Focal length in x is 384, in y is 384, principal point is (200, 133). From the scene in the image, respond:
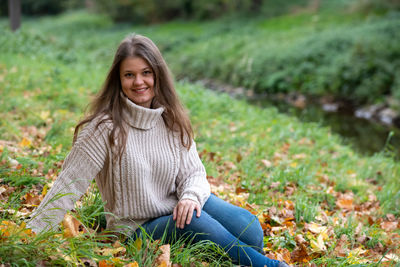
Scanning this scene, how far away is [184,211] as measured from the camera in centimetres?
224

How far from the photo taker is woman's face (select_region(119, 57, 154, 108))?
236 cm

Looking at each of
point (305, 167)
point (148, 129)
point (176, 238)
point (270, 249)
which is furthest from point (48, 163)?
point (305, 167)

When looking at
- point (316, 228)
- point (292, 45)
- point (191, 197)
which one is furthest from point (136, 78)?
point (292, 45)

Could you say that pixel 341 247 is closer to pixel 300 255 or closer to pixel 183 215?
pixel 300 255

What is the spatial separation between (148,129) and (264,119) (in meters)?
4.79

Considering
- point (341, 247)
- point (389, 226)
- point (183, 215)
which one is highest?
point (183, 215)

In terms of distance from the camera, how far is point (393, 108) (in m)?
9.91

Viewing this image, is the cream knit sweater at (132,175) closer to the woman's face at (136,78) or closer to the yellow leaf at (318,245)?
the woman's face at (136,78)

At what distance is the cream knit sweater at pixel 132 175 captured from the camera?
2.15m

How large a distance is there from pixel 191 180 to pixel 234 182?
1.52 metres

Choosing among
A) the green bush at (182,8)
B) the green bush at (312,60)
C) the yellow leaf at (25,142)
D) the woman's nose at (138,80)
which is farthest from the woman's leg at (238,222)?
the green bush at (182,8)

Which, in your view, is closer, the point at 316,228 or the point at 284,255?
the point at 284,255

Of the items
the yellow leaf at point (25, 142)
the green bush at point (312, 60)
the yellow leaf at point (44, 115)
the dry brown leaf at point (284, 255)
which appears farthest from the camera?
the green bush at point (312, 60)

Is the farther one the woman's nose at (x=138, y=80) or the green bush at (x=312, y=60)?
the green bush at (x=312, y=60)
